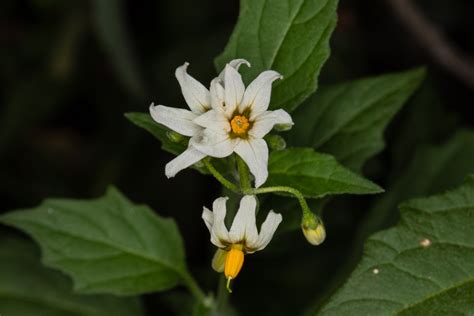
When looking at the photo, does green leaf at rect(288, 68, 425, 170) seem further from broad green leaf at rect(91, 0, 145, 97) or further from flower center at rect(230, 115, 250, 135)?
broad green leaf at rect(91, 0, 145, 97)

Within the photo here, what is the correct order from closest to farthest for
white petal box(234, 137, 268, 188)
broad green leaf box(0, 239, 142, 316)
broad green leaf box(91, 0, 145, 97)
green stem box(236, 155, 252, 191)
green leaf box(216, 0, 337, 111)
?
white petal box(234, 137, 268, 188)
green stem box(236, 155, 252, 191)
green leaf box(216, 0, 337, 111)
broad green leaf box(0, 239, 142, 316)
broad green leaf box(91, 0, 145, 97)

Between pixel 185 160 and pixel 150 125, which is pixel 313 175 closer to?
pixel 185 160

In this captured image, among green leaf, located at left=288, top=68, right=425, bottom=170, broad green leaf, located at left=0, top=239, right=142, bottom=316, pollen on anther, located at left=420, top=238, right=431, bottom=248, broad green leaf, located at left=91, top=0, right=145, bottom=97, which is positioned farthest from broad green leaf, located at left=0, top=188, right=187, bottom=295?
broad green leaf, located at left=91, top=0, right=145, bottom=97

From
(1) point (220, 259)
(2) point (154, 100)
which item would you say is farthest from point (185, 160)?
(2) point (154, 100)

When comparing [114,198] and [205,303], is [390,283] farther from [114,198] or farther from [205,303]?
[114,198]

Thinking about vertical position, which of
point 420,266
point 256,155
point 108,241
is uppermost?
point 256,155

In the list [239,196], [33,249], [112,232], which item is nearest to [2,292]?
[33,249]
